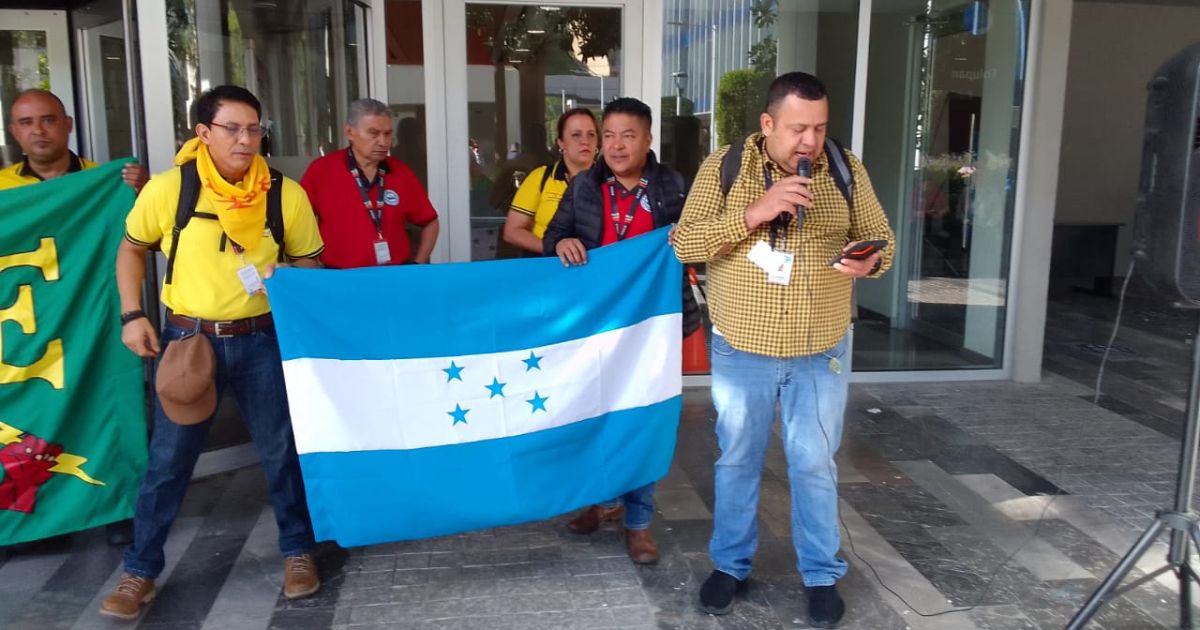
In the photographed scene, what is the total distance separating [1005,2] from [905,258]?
1919 mm

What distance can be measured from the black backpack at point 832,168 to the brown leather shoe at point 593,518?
1609 millimetres

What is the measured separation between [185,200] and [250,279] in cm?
34

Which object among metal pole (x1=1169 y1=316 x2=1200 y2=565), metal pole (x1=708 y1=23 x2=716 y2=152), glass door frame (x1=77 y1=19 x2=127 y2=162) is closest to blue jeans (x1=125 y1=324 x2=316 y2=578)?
metal pole (x1=1169 y1=316 x2=1200 y2=565)

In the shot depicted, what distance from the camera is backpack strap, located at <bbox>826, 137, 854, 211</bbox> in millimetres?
3059

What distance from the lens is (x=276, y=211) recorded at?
3.31m

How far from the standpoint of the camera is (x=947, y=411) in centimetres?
588

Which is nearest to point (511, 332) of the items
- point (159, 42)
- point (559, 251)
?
point (559, 251)

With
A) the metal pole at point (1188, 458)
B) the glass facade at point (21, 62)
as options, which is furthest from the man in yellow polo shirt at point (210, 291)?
the glass facade at point (21, 62)

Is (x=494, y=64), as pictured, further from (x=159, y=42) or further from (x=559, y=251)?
(x=559, y=251)

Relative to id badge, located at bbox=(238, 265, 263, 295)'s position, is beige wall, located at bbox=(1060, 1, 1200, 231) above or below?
above

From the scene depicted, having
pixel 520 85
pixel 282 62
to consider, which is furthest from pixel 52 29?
pixel 520 85

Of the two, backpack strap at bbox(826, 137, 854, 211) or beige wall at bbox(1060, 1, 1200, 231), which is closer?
backpack strap at bbox(826, 137, 854, 211)

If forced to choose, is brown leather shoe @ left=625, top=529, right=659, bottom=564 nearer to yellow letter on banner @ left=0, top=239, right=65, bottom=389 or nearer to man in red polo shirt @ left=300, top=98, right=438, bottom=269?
man in red polo shirt @ left=300, top=98, right=438, bottom=269

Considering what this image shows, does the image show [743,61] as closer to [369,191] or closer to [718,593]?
[369,191]
